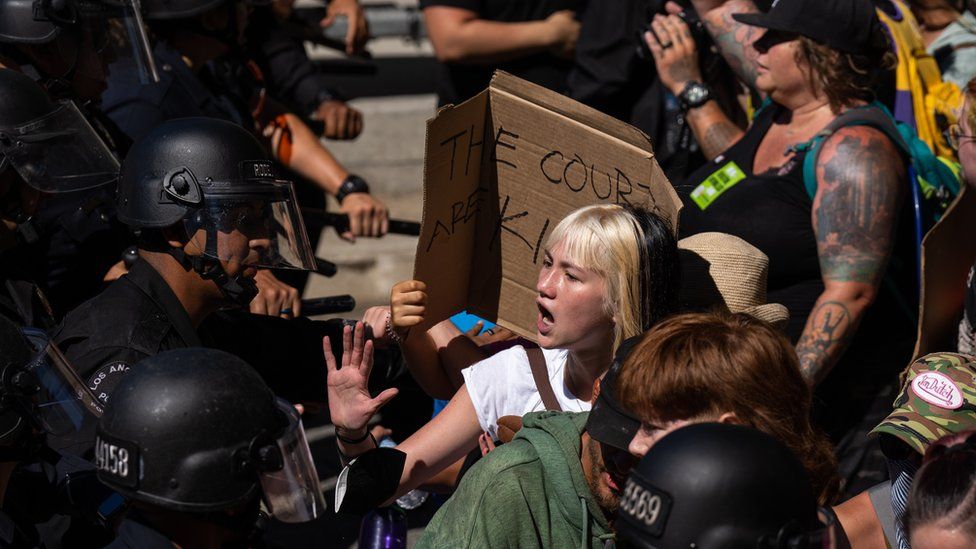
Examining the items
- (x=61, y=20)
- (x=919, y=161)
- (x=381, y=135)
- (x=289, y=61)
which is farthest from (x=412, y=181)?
(x=919, y=161)

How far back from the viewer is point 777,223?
12.3 feet

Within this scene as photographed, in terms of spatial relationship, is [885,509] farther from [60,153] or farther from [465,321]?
[60,153]

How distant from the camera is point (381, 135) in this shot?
352 inches

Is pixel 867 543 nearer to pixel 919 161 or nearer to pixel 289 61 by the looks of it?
pixel 919 161

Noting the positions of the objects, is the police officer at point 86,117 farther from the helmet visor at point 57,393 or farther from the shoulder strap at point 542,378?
the shoulder strap at point 542,378

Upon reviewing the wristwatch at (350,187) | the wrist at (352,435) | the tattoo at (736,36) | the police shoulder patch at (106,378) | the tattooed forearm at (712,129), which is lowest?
the wristwatch at (350,187)

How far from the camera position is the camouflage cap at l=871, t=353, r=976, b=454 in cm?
260

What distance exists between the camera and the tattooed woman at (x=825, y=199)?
358cm

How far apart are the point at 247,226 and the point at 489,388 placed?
0.87 metres

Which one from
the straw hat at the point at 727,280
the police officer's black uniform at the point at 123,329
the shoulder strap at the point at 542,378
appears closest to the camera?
the police officer's black uniform at the point at 123,329

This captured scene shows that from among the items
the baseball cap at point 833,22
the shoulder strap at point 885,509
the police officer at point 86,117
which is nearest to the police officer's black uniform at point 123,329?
the police officer at point 86,117

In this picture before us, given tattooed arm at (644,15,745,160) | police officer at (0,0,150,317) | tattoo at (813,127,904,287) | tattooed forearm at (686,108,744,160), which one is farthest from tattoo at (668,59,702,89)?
police officer at (0,0,150,317)

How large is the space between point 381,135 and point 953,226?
600cm

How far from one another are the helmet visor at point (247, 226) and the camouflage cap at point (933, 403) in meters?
1.77
